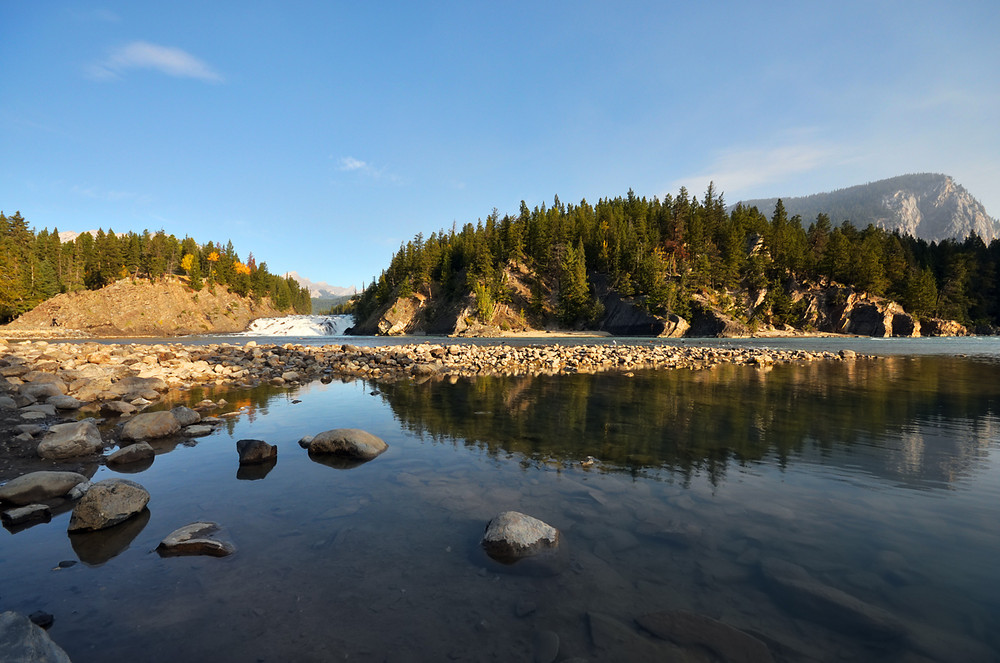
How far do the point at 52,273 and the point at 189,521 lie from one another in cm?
12711

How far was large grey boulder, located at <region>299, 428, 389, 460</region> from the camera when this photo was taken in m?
8.58

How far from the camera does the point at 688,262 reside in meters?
90.0

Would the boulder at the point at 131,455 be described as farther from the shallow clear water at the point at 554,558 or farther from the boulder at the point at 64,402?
the boulder at the point at 64,402

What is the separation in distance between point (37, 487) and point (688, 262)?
97.7 meters

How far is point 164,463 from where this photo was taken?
27.0 ft

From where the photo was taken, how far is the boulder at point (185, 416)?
11123mm

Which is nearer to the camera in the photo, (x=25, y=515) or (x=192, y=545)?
(x=192, y=545)

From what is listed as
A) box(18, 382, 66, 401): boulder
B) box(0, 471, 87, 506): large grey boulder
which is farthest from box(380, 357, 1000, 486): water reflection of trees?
box(18, 382, 66, 401): boulder

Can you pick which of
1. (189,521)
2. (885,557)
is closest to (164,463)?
(189,521)

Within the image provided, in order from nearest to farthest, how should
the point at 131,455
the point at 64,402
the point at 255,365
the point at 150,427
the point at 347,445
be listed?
the point at 131,455 → the point at 347,445 → the point at 150,427 → the point at 64,402 → the point at 255,365

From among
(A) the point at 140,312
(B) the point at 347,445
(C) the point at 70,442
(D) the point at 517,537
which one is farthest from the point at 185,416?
(A) the point at 140,312

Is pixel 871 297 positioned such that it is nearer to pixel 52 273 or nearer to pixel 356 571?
pixel 356 571

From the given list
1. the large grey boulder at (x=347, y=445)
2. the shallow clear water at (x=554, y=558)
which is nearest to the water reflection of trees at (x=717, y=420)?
the shallow clear water at (x=554, y=558)

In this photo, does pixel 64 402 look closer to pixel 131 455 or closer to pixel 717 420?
pixel 131 455
